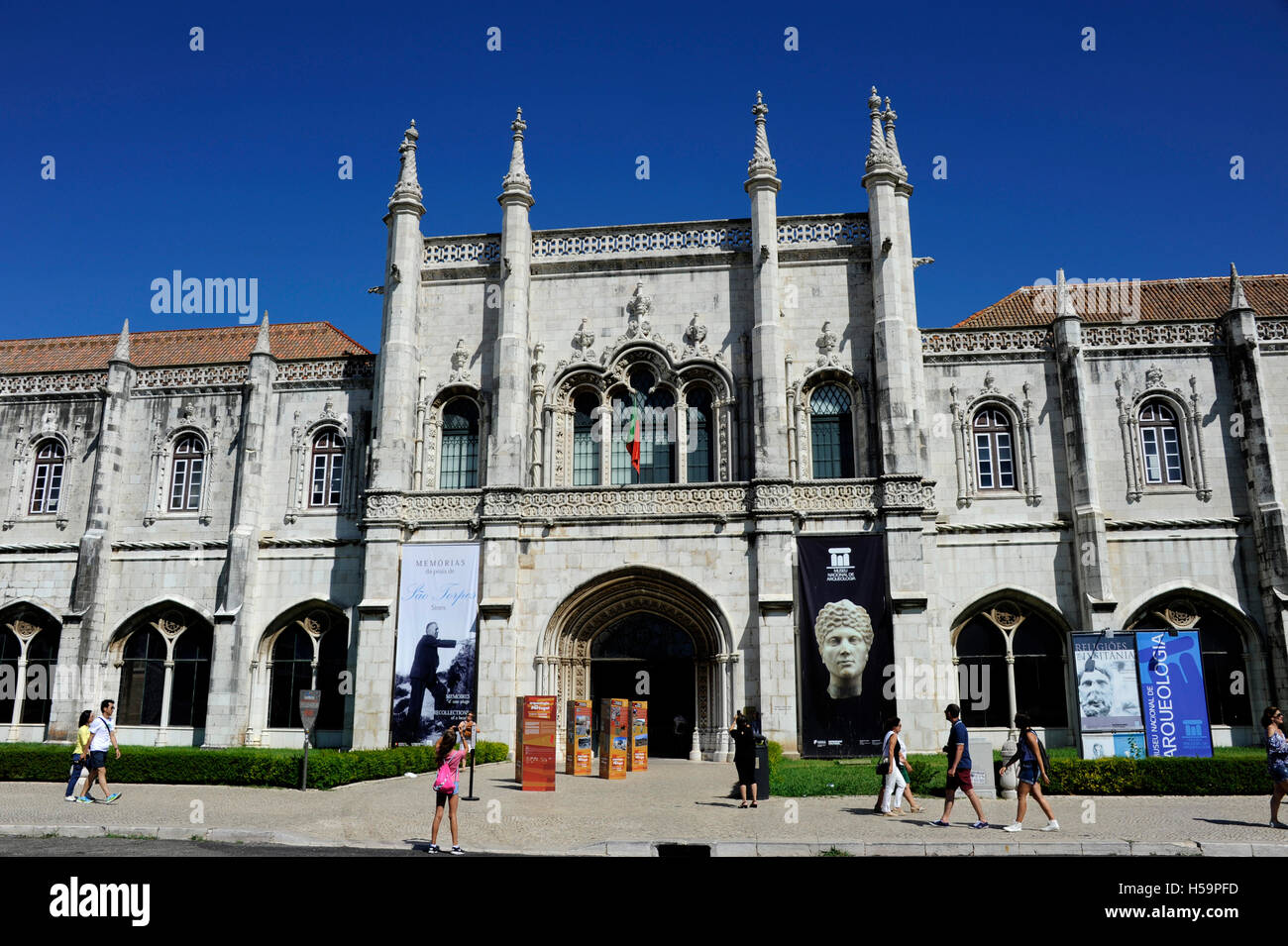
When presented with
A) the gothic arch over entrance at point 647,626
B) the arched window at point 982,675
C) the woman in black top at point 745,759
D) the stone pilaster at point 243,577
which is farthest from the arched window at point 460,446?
the arched window at point 982,675

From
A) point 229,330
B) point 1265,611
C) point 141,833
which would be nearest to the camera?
point 141,833

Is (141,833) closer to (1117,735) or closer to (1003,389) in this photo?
(1117,735)

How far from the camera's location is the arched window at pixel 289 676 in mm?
29391

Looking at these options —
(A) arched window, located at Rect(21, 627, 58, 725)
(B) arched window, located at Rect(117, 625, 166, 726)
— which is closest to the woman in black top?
(B) arched window, located at Rect(117, 625, 166, 726)

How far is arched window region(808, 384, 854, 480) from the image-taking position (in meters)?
28.6

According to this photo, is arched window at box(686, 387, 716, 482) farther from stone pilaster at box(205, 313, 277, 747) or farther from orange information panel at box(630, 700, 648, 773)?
stone pilaster at box(205, 313, 277, 747)

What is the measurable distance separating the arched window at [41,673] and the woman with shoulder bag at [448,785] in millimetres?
22479

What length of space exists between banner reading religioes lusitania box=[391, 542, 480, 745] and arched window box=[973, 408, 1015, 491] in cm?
1472

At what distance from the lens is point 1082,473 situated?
90.4 ft

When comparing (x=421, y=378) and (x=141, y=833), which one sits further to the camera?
(x=421, y=378)

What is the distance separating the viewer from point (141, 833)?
45.5 ft

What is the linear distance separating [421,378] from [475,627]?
314 inches

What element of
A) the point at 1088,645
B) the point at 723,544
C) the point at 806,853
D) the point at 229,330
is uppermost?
the point at 229,330
